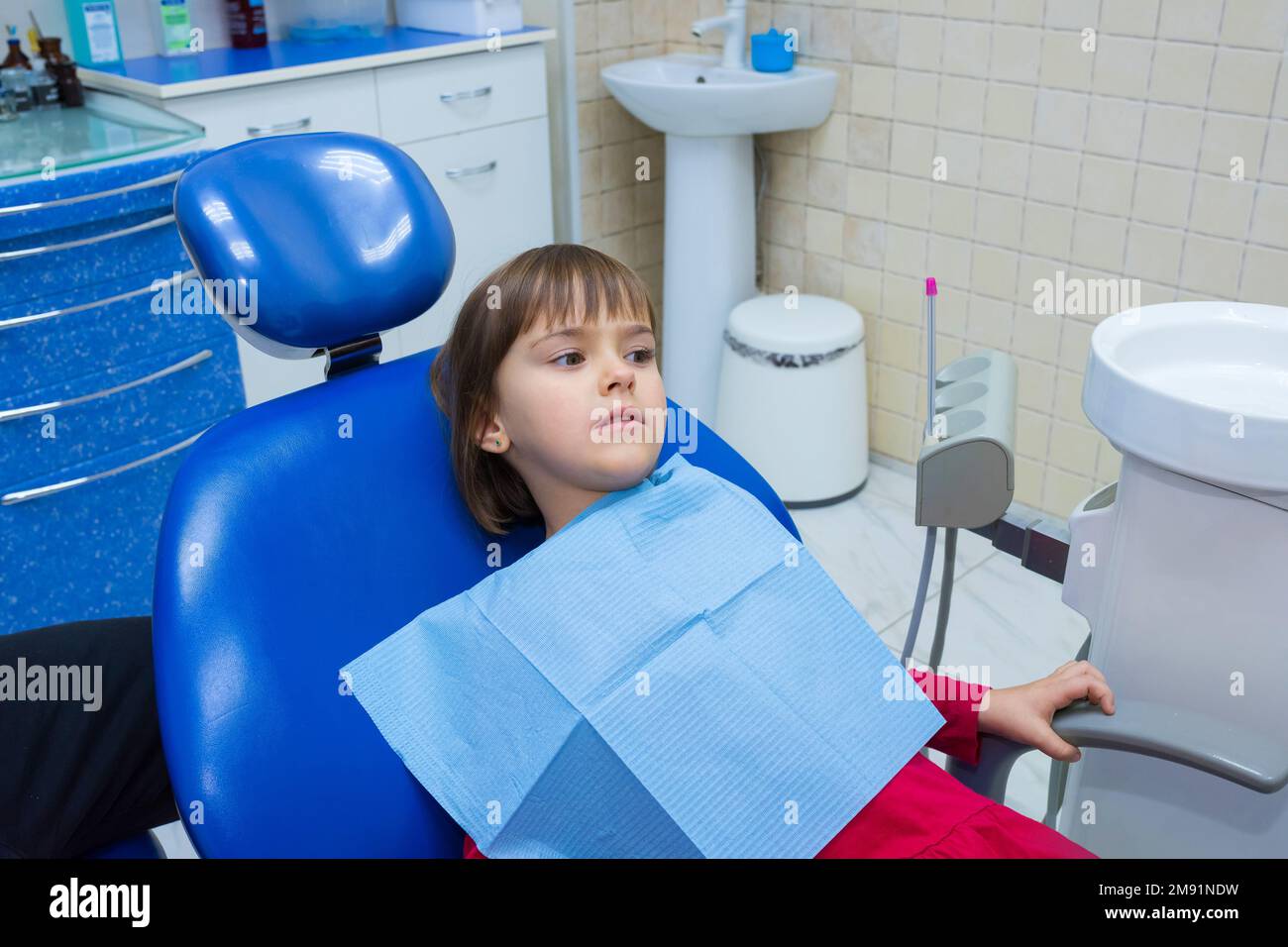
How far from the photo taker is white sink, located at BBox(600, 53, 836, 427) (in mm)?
2791

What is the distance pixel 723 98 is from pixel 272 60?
0.96 meters

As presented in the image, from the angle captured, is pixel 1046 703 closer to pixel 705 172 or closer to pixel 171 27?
pixel 705 172

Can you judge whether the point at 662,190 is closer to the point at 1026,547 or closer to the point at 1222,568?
the point at 1026,547

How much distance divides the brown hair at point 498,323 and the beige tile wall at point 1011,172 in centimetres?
155

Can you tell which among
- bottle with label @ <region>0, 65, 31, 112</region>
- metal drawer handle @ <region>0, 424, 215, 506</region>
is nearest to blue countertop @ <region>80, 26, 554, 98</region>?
bottle with label @ <region>0, 65, 31, 112</region>

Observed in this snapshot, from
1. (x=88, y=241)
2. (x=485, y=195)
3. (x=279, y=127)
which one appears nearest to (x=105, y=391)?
(x=88, y=241)

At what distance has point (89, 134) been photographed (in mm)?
2307

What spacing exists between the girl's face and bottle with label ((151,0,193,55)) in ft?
6.06

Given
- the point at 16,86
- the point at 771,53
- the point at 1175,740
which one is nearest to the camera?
the point at 1175,740

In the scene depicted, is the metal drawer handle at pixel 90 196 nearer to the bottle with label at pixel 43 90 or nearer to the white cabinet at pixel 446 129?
the white cabinet at pixel 446 129

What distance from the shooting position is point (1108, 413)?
1120 mm

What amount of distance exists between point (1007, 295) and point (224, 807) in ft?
7.10

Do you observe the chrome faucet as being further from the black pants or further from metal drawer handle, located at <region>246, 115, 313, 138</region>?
the black pants

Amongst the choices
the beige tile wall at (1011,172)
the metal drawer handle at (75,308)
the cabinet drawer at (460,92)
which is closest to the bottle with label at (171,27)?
the cabinet drawer at (460,92)
